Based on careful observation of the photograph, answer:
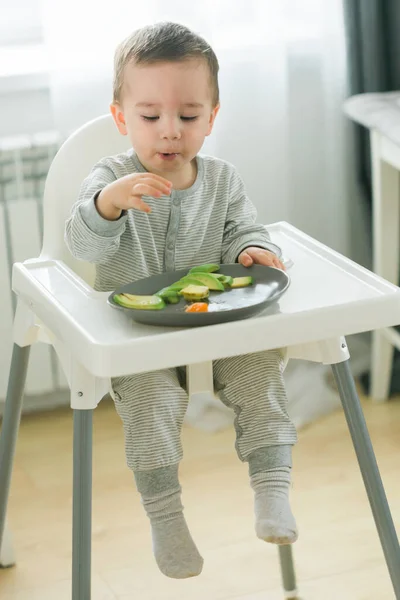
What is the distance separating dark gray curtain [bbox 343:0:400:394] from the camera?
234cm

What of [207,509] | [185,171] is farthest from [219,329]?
[207,509]

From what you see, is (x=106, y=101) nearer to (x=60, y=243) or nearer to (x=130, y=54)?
(x=60, y=243)

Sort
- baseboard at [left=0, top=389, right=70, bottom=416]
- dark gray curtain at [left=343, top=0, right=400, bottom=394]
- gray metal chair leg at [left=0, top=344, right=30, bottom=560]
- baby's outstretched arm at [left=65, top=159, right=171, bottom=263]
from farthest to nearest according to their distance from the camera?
baseboard at [left=0, top=389, right=70, bottom=416], dark gray curtain at [left=343, top=0, right=400, bottom=394], gray metal chair leg at [left=0, top=344, right=30, bottom=560], baby's outstretched arm at [left=65, top=159, right=171, bottom=263]

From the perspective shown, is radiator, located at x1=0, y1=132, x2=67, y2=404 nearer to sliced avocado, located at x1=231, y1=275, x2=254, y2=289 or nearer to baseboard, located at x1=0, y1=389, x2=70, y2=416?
baseboard, located at x1=0, y1=389, x2=70, y2=416

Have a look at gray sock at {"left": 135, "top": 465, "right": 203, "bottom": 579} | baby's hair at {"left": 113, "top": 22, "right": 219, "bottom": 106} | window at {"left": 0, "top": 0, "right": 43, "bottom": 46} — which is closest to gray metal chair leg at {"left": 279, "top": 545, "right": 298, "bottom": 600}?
gray sock at {"left": 135, "top": 465, "right": 203, "bottom": 579}

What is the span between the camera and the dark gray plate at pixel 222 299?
121 cm

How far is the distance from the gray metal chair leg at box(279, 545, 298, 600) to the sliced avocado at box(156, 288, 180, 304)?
1.95 ft

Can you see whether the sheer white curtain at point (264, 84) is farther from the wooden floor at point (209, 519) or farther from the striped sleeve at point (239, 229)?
the striped sleeve at point (239, 229)

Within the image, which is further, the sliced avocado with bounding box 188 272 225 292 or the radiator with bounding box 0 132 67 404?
the radiator with bounding box 0 132 67 404

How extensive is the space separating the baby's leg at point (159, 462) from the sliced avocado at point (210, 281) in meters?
0.13

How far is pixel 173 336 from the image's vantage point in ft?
3.88

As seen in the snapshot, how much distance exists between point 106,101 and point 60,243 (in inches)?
28.0

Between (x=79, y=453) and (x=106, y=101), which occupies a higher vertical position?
(x=106, y=101)

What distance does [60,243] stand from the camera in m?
1.61
